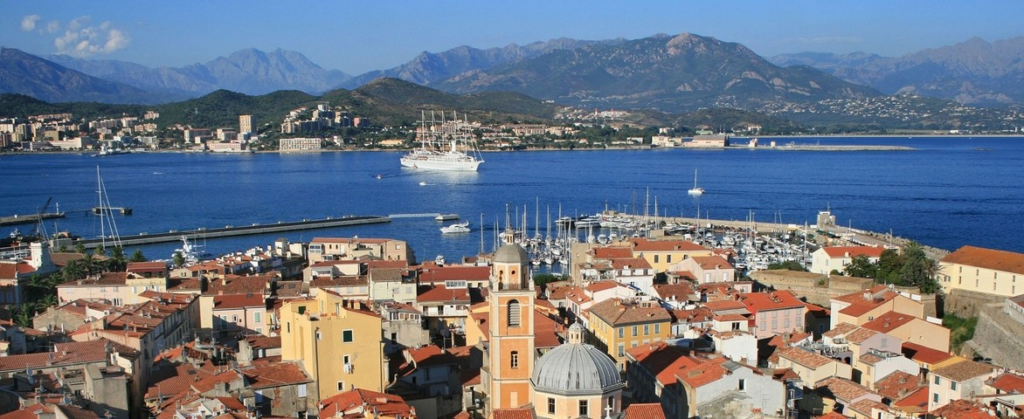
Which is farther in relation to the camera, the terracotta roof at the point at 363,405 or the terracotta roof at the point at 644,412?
the terracotta roof at the point at 363,405

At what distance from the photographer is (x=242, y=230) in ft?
143

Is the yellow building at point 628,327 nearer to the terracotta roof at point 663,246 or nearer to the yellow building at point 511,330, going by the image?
the yellow building at point 511,330

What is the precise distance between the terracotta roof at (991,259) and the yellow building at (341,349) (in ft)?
46.9

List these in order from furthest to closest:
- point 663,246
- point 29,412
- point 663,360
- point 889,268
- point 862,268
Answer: point 663,246, point 862,268, point 889,268, point 663,360, point 29,412

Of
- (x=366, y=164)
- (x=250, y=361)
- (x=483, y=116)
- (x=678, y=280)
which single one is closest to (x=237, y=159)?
(x=366, y=164)

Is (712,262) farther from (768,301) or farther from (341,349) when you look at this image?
(341,349)

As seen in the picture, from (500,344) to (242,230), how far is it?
1334 inches

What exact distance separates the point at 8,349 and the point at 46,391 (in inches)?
114

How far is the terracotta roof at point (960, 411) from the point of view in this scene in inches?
453

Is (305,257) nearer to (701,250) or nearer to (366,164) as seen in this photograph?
(701,250)

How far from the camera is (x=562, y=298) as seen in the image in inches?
811

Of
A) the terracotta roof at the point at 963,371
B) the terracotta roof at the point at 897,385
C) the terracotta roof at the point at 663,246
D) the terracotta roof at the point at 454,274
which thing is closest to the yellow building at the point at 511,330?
the terracotta roof at the point at 897,385

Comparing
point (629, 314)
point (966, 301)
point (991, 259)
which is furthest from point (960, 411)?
point (991, 259)

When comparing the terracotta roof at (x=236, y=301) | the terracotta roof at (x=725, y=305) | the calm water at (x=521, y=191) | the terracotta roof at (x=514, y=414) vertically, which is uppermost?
the terracotta roof at (x=514, y=414)
